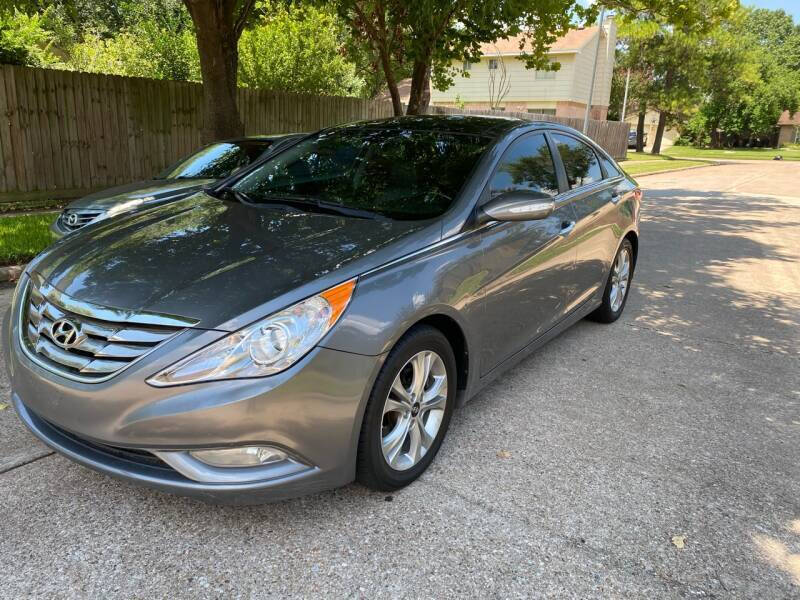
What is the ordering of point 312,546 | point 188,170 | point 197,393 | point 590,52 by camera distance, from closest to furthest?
1. point 197,393
2. point 312,546
3. point 188,170
4. point 590,52

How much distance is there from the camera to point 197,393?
2199 mm

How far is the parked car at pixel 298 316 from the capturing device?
2.25 metres

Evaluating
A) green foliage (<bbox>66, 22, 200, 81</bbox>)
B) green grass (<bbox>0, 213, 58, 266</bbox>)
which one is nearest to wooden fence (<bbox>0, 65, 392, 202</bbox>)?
green grass (<bbox>0, 213, 58, 266</bbox>)

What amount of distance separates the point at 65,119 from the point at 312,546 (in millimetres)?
10514

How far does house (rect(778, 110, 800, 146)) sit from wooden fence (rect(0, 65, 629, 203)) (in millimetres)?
74467

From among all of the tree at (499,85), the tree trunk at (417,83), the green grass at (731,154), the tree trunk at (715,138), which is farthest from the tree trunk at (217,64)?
the tree trunk at (715,138)

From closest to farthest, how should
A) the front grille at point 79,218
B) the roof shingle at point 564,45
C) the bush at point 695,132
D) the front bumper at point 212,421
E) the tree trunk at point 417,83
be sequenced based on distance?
the front bumper at point 212,421 < the front grille at point 79,218 < the tree trunk at point 417,83 < the roof shingle at point 564,45 < the bush at point 695,132

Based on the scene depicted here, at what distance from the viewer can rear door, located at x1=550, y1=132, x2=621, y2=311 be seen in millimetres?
4336

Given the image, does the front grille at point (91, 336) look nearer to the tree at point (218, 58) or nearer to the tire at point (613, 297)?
the tire at point (613, 297)

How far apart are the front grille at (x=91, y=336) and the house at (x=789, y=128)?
80951 mm

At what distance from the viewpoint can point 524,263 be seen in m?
3.54

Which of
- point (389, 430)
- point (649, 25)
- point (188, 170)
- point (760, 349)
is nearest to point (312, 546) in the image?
point (389, 430)

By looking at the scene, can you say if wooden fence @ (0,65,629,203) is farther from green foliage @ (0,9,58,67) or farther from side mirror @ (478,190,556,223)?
side mirror @ (478,190,556,223)

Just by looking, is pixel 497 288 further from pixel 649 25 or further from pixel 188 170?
pixel 649 25
